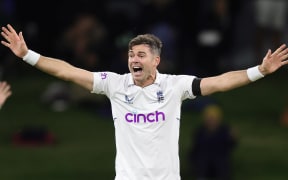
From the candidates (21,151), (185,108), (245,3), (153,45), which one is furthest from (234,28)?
(153,45)

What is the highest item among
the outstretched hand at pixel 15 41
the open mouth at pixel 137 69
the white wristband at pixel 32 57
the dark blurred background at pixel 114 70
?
the dark blurred background at pixel 114 70

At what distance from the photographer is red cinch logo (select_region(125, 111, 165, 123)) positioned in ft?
36.0

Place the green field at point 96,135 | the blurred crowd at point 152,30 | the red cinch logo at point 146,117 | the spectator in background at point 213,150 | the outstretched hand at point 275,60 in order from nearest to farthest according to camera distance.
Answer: the outstretched hand at point 275,60 → the red cinch logo at point 146,117 → the spectator in background at point 213,150 → the green field at point 96,135 → the blurred crowd at point 152,30

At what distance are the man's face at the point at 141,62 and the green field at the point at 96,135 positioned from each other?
24.2 feet

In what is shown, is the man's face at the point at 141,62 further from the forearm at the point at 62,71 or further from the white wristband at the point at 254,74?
the white wristband at the point at 254,74

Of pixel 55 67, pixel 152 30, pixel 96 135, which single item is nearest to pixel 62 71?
pixel 55 67

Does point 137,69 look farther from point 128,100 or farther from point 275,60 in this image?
point 275,60

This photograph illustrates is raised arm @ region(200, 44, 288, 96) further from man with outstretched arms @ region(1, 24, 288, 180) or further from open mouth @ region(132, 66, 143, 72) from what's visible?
open mouth @ region(132, 66, 143, 72)

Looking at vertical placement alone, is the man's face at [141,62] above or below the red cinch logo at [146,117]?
above

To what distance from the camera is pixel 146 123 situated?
35.9 ft

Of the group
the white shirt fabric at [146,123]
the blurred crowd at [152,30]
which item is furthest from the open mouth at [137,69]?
the blurred crowd at [152,30]

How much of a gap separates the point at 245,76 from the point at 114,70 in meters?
8.94

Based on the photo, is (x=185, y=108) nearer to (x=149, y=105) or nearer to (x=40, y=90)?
(x=40, y=90)

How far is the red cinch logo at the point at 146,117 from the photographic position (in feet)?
36.0
